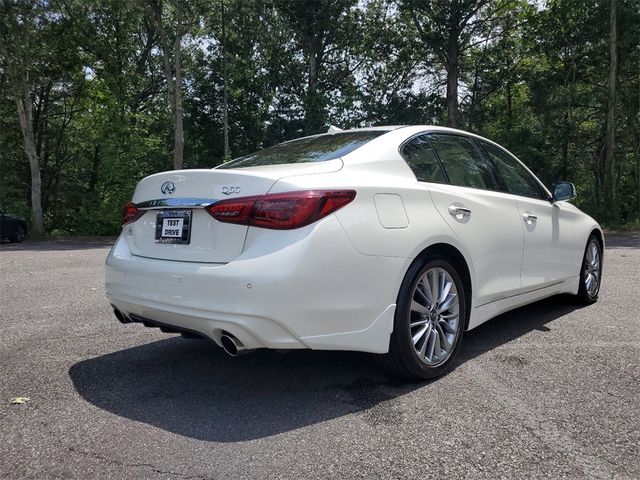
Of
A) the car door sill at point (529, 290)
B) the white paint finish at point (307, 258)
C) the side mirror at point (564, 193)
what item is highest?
the side mirror at point (564, 193)

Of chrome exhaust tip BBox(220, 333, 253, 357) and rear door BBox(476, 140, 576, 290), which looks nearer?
chrome exhaust tip BBox(220, 333, 253, 357)

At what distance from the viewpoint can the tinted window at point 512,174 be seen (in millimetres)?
4422

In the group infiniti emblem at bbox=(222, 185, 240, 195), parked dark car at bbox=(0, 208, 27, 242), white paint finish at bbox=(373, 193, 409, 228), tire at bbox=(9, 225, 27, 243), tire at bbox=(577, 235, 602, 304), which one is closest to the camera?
infiniti emblem at bbox=(222, 185, 240, 195)

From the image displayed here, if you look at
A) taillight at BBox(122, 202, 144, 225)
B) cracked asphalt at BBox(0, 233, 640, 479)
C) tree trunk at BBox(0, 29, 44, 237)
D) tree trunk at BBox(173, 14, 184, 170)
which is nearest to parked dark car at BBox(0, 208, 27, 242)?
tree trunk at BBox(0, 29, 44, 237)

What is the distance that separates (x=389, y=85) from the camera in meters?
29.9

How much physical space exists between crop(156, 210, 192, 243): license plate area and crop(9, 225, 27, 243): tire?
19.1 meters

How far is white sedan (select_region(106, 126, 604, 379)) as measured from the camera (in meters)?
2.76

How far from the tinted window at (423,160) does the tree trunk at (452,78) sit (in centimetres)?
2328

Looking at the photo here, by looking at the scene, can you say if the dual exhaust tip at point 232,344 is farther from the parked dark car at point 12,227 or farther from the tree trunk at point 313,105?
the tree trunk at point 313,105

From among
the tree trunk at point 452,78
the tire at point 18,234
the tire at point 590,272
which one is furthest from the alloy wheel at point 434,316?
the tree trunk at point 452,78

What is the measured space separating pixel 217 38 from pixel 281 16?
11.6ft

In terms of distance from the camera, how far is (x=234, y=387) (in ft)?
10.8

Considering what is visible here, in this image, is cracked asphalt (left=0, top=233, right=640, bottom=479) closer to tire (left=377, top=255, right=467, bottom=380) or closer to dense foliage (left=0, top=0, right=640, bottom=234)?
tire (left=377, top=255, right=467, bottom=380)

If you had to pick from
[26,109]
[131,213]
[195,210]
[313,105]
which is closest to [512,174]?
[195,210]
